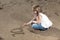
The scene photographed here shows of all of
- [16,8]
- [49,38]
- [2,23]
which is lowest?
[49,38]

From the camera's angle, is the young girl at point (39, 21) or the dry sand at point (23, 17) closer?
the dry sand at point (23, 17)

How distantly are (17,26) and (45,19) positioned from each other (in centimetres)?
72

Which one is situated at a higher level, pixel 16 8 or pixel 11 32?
pixel 16 8

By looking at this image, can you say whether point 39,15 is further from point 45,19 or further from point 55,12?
point 55,12

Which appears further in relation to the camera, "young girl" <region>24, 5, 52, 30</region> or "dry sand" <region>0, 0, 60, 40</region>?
"young girl" <region>24, 5, 52, 30</region>

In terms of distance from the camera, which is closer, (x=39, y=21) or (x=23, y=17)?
(x=39, y=21)

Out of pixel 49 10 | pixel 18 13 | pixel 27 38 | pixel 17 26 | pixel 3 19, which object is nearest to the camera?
pixel 27 38

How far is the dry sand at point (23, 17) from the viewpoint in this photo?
16.8 ft

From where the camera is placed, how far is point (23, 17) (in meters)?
6.40

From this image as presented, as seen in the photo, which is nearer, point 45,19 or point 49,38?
point 49,38

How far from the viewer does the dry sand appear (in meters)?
5.12

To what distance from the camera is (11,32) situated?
5.32 metres

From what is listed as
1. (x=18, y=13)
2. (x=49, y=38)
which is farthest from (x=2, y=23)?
(x=49, y=38)

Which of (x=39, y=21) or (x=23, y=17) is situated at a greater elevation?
(x=23, y=17)
